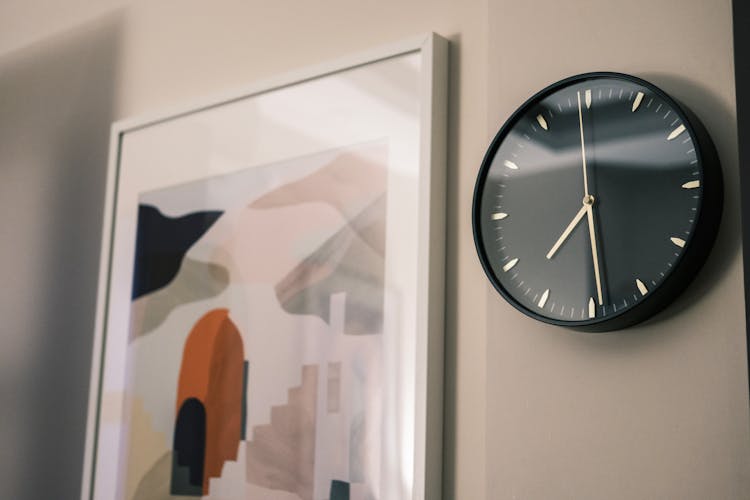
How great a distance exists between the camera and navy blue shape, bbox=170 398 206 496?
1.33 m

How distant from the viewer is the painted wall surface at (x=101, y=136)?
111 centimetres

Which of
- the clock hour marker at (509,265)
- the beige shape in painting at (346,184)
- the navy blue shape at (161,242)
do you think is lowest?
the clock hour marker at (509,265)

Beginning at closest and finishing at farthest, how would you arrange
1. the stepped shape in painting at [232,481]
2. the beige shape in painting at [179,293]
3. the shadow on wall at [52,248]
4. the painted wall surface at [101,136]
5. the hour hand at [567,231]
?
the hour hand at [567,231] < the painted wall surface at [101,136] < the stepped shape in painting at [232,481] < the beige shape in painting at [179,293] < the shadow on wall at [52,248]

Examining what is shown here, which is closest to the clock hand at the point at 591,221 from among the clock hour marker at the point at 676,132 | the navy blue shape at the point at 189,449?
the clock hour marker at the point at 676,132

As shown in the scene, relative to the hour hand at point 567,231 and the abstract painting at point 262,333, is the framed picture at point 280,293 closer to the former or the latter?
the abstract painting at point 262,333

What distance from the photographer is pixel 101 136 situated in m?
1.71

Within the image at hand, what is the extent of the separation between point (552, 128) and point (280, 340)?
546mm

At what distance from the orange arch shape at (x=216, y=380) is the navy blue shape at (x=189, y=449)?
0.01 metres

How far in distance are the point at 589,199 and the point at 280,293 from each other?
548mm

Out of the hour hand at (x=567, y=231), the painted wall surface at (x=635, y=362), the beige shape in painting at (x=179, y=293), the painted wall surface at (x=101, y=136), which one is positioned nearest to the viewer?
the painted wall surface at (x=635, y=362)

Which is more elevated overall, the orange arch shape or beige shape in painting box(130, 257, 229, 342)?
beige shape in painting box(130, 257, 229, 342)

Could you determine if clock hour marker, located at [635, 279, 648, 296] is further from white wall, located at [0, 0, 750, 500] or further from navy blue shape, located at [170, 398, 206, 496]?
navy blue shape, located at [170, 398, 206, 496]

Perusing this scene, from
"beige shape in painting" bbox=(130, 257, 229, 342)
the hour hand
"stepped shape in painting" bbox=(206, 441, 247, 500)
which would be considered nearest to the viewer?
the hour hand

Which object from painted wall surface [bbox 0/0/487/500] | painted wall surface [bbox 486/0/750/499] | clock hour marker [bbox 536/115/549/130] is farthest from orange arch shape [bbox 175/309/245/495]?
clock hour marker [bbox 536/115/549/130]
